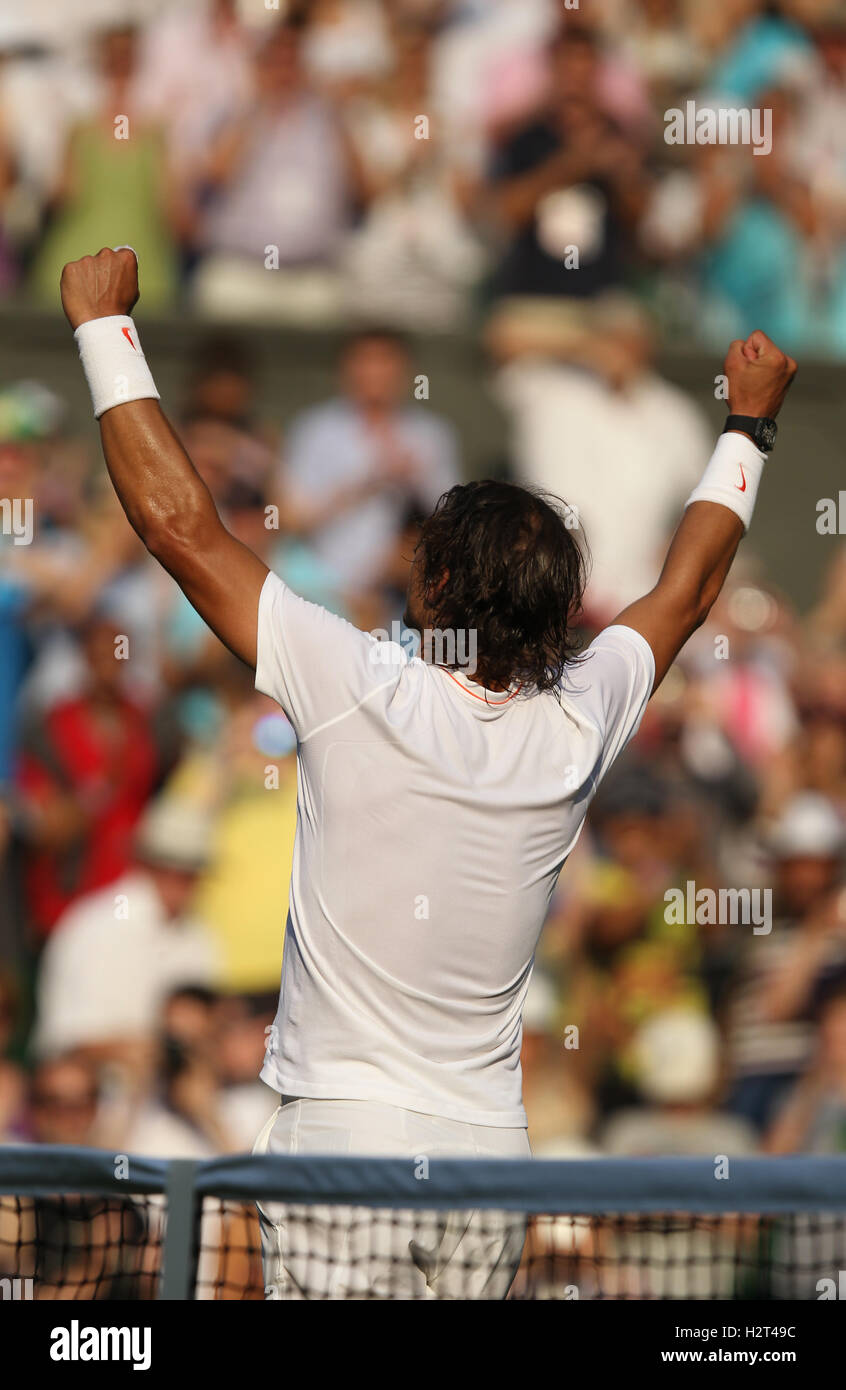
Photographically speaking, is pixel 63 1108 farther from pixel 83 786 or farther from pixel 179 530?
pixel 179 530

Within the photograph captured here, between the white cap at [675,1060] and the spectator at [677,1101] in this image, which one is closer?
the spectator at [677,1101]

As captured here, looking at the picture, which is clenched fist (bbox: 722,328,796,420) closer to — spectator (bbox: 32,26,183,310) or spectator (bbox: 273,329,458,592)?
spectator (bbox: 273,329,458,592)

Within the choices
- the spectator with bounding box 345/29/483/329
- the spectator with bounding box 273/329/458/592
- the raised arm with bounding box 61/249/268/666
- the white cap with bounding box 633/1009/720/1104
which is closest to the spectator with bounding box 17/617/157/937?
the spectator with bounding box 273/329/458/592

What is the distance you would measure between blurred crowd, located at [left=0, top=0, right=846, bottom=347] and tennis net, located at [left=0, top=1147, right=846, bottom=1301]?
641cm

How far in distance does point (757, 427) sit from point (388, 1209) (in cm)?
165

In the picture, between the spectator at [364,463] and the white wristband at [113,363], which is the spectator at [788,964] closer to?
the spectator at [364,463]

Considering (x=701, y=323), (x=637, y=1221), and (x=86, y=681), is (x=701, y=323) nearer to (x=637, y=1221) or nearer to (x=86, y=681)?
(x=86, y=681)

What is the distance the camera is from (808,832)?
7332mm

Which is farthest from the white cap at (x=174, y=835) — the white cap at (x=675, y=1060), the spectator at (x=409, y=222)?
the spectator at (x=409, y=222)

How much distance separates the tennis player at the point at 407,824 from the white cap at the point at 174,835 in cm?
393

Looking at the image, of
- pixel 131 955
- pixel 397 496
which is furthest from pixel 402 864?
pixel 397 496

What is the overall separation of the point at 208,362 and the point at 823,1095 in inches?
170

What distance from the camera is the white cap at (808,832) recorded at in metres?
7.31
